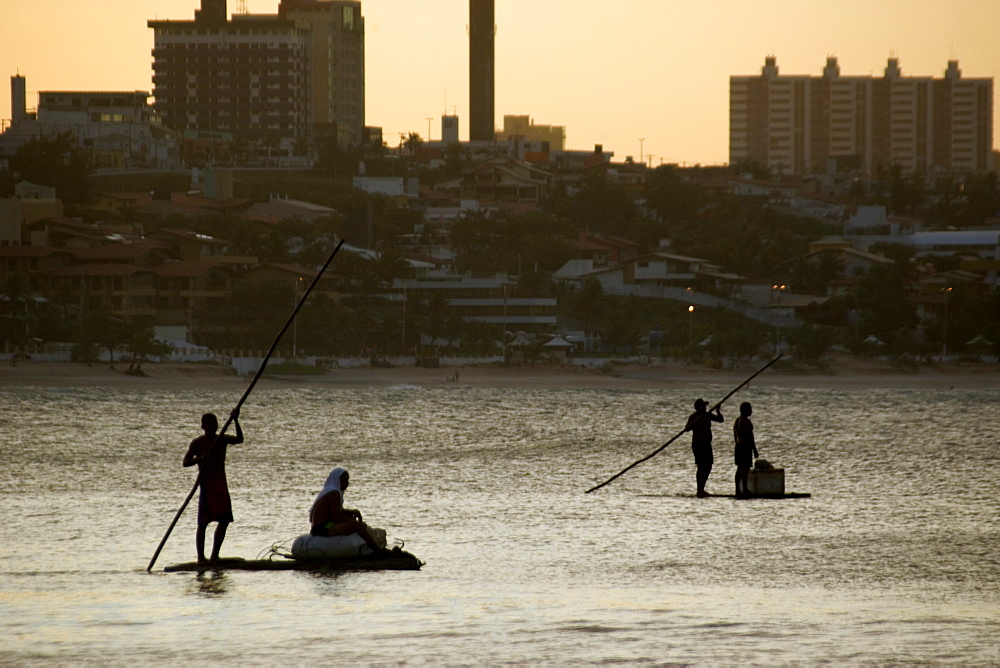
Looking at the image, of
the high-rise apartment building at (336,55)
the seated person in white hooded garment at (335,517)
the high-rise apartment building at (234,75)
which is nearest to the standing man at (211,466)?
the seated person in white hooded garment at (335,517)

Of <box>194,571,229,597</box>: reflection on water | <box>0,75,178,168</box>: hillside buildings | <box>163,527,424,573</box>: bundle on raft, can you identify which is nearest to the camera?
<box>194,571,229,597</box>: reflection on water

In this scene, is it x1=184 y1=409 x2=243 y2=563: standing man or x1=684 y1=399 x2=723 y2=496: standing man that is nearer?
x1=184 y1=409 x2=243 y2=563: standing man

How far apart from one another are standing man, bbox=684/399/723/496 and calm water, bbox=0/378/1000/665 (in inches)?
15.1

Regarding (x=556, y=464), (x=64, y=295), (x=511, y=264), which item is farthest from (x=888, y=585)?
A: (x=511, y=264)

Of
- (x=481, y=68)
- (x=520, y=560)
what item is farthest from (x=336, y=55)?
(x=520, y=560)

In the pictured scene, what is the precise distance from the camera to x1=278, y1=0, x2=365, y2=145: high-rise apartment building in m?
172

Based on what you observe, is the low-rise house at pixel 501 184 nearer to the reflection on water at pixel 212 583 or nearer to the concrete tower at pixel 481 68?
the concrete tower at pixel 481 68

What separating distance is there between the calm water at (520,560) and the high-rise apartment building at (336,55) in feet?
472

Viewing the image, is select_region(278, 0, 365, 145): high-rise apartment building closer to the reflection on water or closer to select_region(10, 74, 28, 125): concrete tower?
select_region(10, 74, 28, 125): concrete tower

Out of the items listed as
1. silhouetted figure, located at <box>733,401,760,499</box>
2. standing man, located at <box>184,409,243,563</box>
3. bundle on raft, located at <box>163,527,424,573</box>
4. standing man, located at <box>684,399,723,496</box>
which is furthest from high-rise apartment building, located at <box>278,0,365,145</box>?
standing man, located at <box>184,409,243,563</box>

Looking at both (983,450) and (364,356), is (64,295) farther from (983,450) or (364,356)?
(983,450)

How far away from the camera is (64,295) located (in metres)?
61.8

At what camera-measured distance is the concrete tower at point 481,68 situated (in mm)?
157750

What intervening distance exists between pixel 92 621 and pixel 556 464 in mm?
17309
